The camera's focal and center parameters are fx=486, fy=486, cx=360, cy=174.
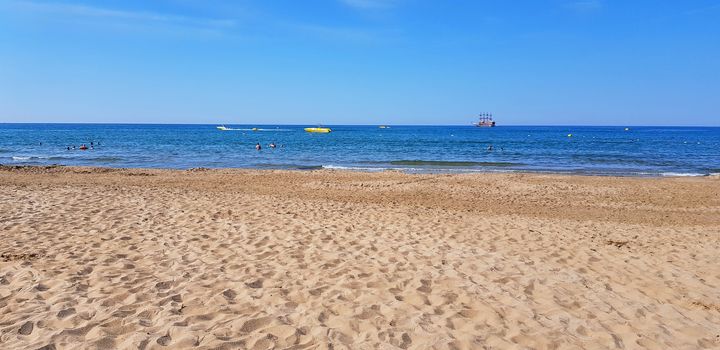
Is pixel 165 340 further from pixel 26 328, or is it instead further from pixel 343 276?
pixel 343 276

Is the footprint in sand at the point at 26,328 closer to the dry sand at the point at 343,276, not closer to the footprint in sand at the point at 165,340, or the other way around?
the dry sand at the point at 343,276

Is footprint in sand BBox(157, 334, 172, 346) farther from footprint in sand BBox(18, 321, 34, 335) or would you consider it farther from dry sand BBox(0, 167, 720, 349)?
footprint in sand BBox(18, 321, 34, 335)

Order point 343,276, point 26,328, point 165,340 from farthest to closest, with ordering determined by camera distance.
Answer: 1. point 343,276
2. point 26,328
3. point 165,340

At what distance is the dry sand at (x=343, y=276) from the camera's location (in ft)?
13.8

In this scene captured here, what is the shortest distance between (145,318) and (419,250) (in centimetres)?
405

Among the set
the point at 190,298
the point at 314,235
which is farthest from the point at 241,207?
the point at 190,298

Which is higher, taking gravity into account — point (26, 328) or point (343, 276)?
point (26, 328)

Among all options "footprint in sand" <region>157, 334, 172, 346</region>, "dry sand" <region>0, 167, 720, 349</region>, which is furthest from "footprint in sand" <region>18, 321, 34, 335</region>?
"footprint in sand" <region>157, 334, 172, 346</region>

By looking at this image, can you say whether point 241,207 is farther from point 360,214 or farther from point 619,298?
point 619,298

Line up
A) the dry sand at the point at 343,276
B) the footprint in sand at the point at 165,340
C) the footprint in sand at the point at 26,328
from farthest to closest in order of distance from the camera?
the dry sand at the point at 343,276 → the footprint in sand at the point at 26,328 → the footprint in sand at the point at 165,340

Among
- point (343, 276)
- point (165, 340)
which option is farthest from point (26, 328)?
point (343, 276)

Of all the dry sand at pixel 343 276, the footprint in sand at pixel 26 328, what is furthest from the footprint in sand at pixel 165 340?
the footprint in sand at pixel 26 328

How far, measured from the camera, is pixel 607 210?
12.9 meters

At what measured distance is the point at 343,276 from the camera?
19.1ft
